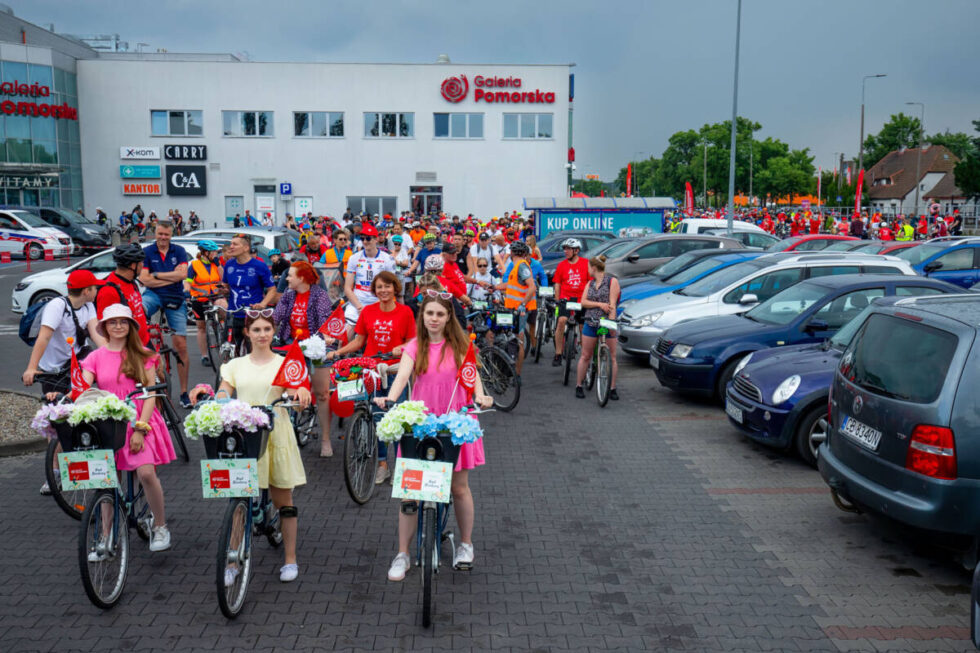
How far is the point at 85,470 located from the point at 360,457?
228 centimetres

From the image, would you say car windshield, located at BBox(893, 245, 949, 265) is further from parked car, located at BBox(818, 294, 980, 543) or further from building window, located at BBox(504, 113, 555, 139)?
building window, located at BBox(504, 113, 555, 139)

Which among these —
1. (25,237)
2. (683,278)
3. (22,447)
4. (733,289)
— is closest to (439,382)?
(22,447)

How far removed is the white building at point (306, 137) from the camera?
45500 mm

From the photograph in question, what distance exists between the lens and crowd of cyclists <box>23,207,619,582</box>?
17.0 ft

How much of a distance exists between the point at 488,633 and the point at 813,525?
301 cm

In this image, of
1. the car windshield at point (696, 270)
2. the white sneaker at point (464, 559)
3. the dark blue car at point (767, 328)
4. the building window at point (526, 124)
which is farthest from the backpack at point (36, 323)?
the building window at point (526, 124)

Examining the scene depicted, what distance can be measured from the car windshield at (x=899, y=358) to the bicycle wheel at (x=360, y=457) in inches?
145

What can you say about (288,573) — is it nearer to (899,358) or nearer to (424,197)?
(899,358)

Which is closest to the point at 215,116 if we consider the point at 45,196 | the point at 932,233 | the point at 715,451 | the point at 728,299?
the point at 45,196

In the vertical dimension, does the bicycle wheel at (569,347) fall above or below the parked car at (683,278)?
below

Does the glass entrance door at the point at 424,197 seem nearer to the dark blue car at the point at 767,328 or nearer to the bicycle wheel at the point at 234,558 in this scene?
the dark blue car at the point at 767,328

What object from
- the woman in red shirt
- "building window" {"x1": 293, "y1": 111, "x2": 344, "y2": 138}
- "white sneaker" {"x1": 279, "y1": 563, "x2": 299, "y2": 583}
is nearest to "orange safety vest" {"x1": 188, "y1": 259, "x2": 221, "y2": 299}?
the woman in red shirt

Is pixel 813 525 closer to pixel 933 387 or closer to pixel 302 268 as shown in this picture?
pixel 933 387

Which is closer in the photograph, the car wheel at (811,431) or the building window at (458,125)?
the car wheel at (811,431)
